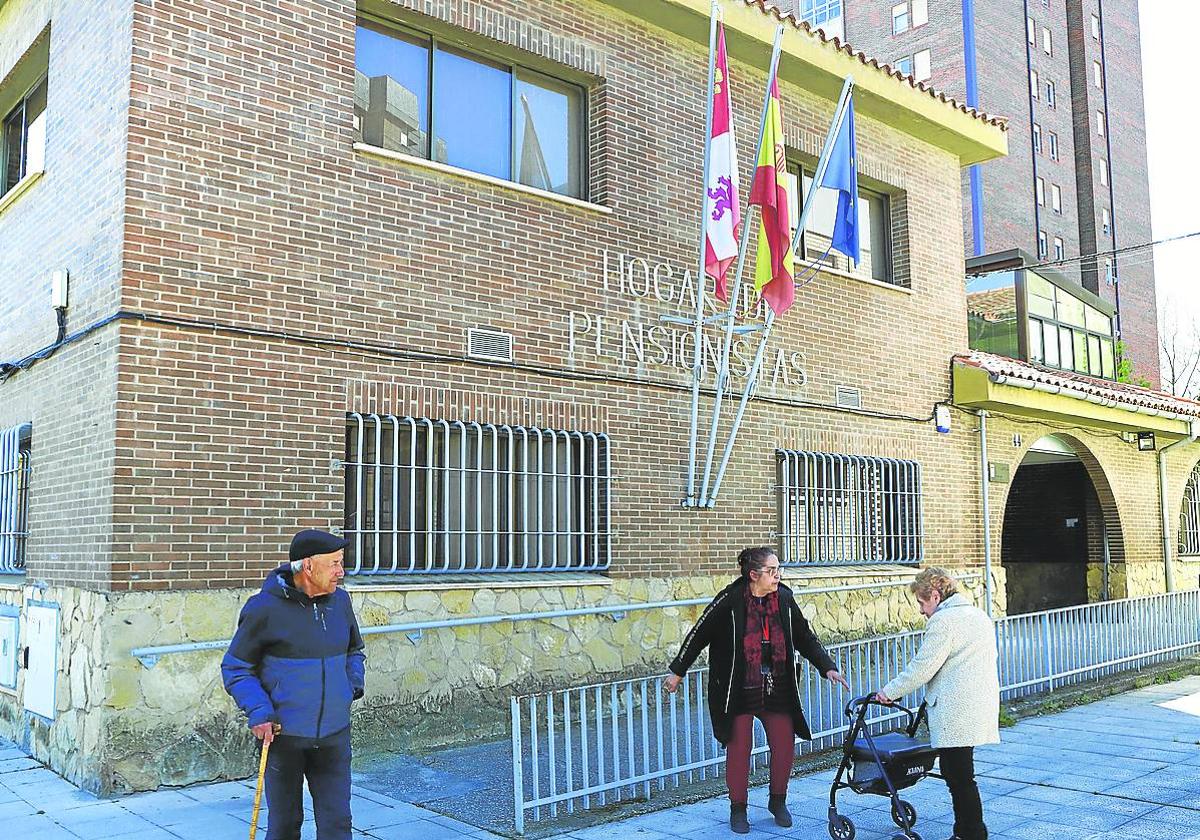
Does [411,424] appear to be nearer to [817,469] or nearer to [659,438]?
[659,438]

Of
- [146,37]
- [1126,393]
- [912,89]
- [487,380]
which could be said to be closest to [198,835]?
[487,380]

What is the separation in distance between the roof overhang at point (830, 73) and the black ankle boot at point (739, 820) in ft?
23.3

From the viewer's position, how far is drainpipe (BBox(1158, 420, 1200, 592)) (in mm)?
16688

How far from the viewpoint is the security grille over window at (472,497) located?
7.95 metres

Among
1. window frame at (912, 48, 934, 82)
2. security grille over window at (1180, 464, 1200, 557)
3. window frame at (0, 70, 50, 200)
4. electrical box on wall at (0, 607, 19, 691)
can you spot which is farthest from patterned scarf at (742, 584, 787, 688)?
window frame at (912, 48, 934, 82)

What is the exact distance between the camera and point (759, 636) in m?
6.11

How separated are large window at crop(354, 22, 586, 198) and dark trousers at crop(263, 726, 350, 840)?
5.22 m

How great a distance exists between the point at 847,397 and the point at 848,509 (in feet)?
3.95

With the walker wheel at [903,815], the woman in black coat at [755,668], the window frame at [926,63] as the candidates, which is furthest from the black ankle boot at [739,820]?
the window frame at [926,63]

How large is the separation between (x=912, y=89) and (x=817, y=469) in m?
4.66

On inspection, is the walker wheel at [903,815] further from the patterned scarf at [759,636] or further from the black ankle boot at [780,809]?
the patterned scarf at [759,636]

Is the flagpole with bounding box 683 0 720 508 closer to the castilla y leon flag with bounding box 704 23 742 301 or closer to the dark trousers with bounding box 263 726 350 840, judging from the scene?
the castilla y leon flag with bounding box 704 23 742 301

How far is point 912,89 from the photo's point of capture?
12.5m

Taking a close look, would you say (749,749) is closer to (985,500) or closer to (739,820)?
(739,820)
